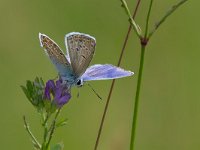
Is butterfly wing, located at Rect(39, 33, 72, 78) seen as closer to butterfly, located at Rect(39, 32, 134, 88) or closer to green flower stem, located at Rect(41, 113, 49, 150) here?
butterfly, located at Rect(39, 32, 134, 88)

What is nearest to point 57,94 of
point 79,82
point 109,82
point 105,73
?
point 79,82

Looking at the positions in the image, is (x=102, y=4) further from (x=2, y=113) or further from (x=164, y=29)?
(x=2, y=113)

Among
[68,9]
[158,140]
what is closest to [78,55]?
[158,140]

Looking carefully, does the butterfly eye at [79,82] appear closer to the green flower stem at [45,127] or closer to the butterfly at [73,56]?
the butterfly at [73,56]

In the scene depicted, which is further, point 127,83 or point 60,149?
point 127,83

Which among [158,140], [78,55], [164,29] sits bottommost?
[158,140]

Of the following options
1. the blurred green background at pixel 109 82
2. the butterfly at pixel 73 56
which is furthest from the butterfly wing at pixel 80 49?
the blurred green background at pixel 109 82
